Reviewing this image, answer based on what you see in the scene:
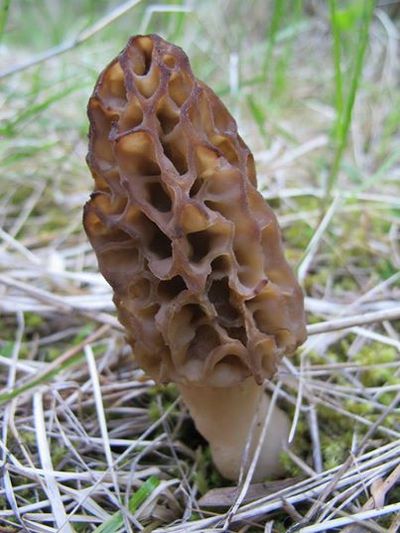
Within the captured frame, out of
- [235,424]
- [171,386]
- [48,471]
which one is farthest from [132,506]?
[171,386]

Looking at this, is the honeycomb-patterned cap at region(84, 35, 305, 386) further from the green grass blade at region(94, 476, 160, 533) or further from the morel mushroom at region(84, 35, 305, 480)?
the green grass blade at region(94, 476, 160, 533)

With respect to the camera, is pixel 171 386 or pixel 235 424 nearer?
pixel 235 424

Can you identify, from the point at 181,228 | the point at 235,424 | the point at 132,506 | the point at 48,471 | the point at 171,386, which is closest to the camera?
the point at 181,228

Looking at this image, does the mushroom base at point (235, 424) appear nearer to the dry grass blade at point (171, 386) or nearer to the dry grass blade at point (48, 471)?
the dry grass blade at point (171, 386)

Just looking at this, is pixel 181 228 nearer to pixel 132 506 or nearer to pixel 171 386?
pixel 132 506

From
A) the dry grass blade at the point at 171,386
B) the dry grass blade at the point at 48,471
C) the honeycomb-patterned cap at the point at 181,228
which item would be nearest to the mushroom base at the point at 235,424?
the dry grass blade at the point at 171,386

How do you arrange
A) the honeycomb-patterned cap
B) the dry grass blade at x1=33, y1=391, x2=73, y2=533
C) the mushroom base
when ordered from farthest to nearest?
the mushroom base
the dry grass blade at x1=33, y1=391, x2=73, y2=533
the honeycomb-patterned cap

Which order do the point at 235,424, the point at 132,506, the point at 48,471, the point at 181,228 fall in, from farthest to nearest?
the point at 235,424 < the point at 48,471 < the point at 132,506 < the point at 181,228

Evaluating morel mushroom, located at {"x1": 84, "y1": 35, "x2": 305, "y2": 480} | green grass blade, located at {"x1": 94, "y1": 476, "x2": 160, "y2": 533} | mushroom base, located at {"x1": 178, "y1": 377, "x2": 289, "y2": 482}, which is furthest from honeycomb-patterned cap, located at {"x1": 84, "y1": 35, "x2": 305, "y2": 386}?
green grass blade, located at {"x1": 94, "y1": 476, "x2": 160, "y2": 533}
